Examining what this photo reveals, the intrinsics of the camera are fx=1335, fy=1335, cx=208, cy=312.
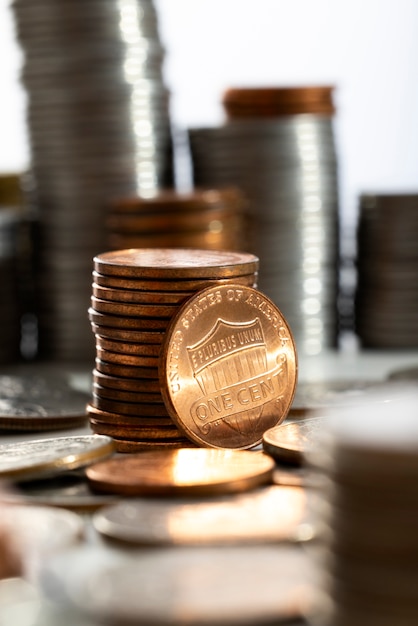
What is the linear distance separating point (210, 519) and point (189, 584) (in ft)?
1.00

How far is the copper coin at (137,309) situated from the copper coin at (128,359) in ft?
0.28

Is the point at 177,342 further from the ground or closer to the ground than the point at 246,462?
further from the ground

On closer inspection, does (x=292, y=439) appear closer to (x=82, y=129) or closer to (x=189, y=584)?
(x=189, y=584)

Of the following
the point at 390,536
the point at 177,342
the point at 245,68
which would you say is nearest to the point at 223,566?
the point at 390,536

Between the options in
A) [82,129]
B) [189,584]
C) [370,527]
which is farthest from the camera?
[82,129]

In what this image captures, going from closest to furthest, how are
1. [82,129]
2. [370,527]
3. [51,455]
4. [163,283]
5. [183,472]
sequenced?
[370,527], [183,472], [51,455], [163,283], [82,129]

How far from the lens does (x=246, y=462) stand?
7.92 feet

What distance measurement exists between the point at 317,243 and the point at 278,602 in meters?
3.00

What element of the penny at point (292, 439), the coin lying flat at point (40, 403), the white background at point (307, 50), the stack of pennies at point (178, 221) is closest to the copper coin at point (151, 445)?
the penny at point (292, 439)

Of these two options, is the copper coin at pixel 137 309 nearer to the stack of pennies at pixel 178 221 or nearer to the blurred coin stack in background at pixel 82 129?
the stack of pennies at pixel 178 221

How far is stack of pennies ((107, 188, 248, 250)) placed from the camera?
4191 mm

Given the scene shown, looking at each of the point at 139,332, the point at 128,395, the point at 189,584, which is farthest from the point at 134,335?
the point at 189,584

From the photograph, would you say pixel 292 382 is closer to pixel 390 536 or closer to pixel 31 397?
pixel 31 397

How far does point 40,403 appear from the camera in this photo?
3.41 metres
